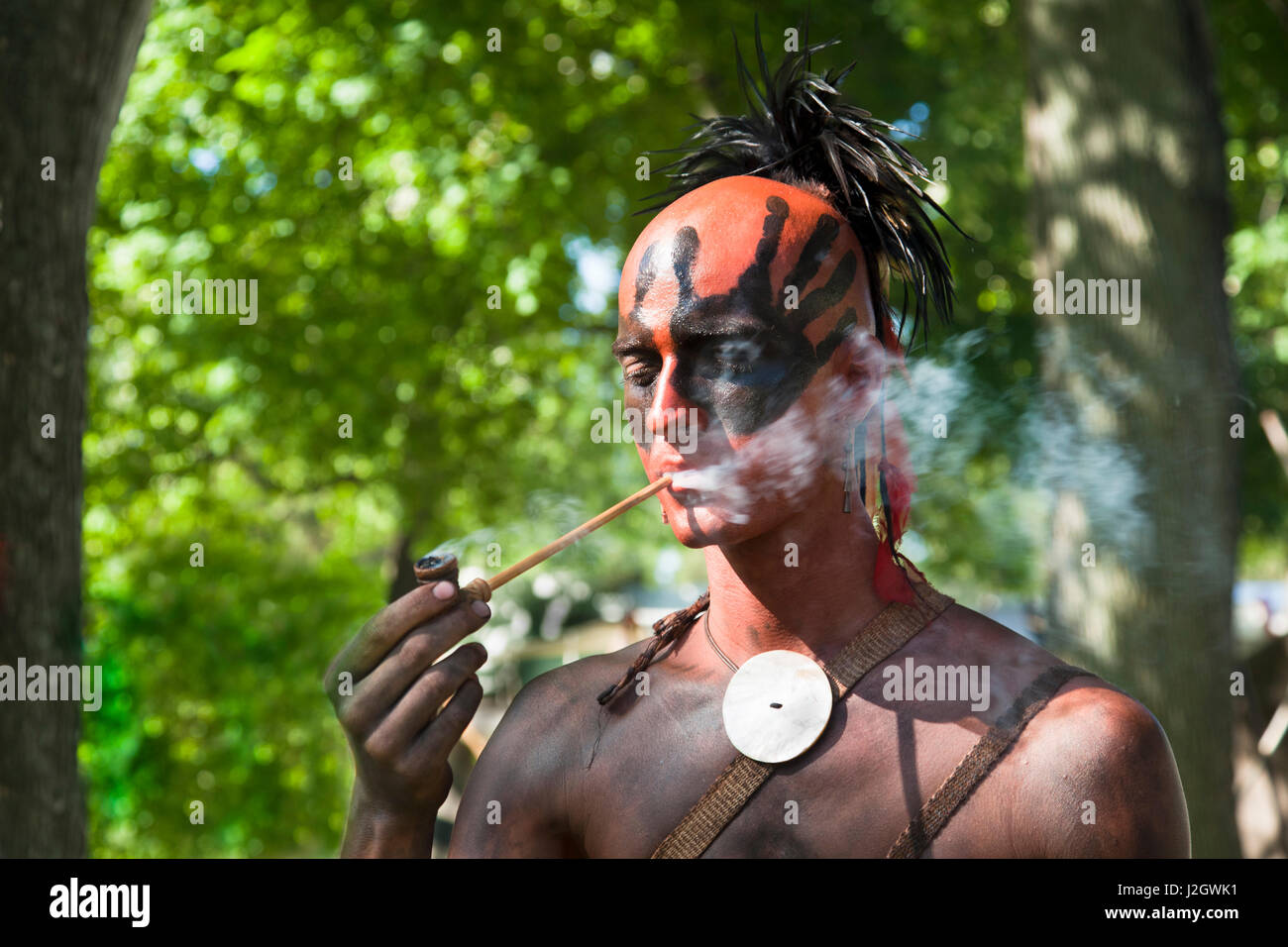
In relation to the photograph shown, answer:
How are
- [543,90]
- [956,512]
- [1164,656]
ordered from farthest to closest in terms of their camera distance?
[543,90] < [956,512] < [1164,656]

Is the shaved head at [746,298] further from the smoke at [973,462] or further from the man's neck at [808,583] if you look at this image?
the man's neck at [808,583]

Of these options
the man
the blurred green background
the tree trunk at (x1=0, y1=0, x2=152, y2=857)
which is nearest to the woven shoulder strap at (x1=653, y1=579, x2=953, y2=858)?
the man

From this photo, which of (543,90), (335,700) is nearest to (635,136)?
(543,90)

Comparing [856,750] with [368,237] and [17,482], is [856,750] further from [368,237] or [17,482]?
[368,237]

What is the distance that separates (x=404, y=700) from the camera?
6.52ft

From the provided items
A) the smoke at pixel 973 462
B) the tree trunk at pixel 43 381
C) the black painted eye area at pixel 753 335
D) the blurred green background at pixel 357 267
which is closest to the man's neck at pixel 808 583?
the smoke at pixel 973 462

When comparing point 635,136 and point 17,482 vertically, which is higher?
point 635,136

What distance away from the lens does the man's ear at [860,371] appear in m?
2.12

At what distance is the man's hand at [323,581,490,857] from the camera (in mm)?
1983

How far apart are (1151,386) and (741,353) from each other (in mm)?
3132

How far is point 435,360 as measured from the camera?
301 inches

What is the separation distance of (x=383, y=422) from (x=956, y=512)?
13.0ft

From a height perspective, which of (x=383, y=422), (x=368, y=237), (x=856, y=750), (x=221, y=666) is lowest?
(x=221, y=666)
